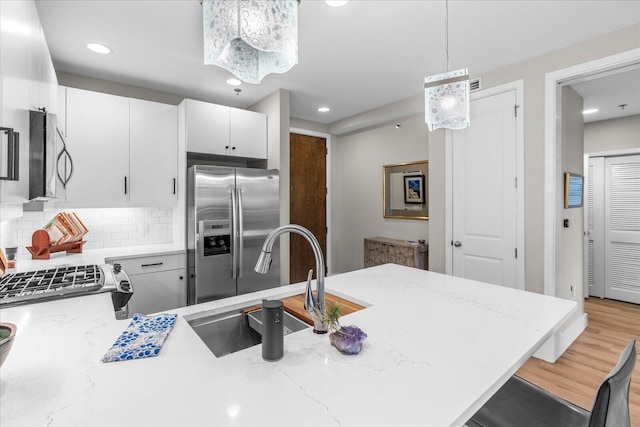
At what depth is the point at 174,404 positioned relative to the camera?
0.73 m

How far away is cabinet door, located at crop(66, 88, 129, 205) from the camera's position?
2766 mm

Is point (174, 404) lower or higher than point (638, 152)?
lower

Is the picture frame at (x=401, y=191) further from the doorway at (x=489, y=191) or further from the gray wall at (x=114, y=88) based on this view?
the gray wall at (x=114, y=88)

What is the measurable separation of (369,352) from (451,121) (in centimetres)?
124

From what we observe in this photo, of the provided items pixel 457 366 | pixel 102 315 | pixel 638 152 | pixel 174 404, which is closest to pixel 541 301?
pixel 457 366

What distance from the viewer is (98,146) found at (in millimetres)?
Answer: 2867

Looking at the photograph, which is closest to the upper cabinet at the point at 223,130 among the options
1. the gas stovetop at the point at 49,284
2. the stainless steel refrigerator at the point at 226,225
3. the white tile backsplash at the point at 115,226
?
the stainless steel refrigerator at the point at 226,225

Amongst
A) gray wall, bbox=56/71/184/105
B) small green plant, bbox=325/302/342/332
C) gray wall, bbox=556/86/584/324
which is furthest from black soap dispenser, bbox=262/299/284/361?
gray wall, bbox=56/71/184/105

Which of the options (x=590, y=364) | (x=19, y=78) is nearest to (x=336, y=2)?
(x=19, y=78)

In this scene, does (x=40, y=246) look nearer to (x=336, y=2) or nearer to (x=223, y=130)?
(x=223, y=130)

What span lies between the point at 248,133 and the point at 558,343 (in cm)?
358

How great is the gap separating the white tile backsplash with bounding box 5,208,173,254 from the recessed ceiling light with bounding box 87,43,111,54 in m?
1.47

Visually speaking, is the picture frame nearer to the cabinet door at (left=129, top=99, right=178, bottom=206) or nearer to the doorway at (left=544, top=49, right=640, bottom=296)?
the doorway at (left=544, top=49, right=640, bottom=296)

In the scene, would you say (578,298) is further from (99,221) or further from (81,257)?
(99,221)
